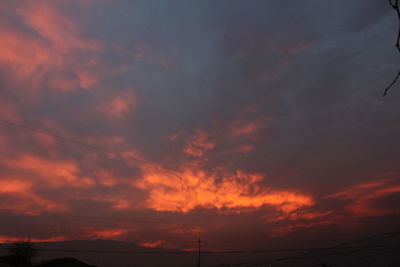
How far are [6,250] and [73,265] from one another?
21.6m

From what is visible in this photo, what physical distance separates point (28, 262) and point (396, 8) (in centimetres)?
9082

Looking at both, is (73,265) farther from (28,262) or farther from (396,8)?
(396,8)

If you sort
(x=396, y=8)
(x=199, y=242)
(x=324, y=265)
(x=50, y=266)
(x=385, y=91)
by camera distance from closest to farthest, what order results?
(x=396, y=8)
(x=385, y=91)
(x=324, y=265)
(x=50, y=266)
(x=199, y=242)

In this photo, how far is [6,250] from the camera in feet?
257

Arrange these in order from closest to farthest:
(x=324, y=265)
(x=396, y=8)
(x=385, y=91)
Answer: (x=396, y=8) → (x=385, y=91) → (x=324, y=265)

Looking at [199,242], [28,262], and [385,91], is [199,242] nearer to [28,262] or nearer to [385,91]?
[28,262]

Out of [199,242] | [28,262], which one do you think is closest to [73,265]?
[28,262]

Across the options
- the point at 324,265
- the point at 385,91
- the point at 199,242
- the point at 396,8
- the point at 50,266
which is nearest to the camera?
the point at 396,8

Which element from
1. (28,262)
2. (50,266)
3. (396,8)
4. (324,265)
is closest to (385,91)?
(396,8)

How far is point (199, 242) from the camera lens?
7619 centimetres

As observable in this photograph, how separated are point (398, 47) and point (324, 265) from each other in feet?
116

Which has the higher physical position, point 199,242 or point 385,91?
point 199,242

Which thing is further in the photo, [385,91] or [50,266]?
[50,266]

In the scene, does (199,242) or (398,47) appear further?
(199,242)
